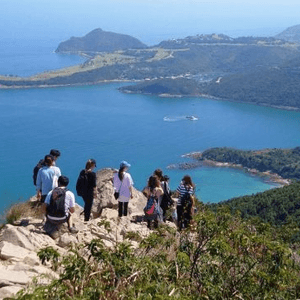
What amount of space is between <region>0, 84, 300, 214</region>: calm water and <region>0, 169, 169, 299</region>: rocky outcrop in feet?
97.5

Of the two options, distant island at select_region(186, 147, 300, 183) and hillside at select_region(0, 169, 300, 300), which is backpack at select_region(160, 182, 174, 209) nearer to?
hillside at select_region(0, 169, 300, 300)

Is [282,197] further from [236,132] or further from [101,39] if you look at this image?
[101,39]

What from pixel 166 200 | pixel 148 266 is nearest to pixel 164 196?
pixel 166 200

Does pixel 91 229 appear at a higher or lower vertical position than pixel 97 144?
higher

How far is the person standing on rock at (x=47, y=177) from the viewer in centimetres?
482

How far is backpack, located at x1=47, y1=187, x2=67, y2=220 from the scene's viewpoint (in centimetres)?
425

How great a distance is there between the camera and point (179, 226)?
513cm

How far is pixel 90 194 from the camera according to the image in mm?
5184

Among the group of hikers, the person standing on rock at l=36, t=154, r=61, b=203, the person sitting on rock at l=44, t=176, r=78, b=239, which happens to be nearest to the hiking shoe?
the group of hikers

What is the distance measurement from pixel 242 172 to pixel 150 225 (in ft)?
132

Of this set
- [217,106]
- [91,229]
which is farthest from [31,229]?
Answer: [217,106]

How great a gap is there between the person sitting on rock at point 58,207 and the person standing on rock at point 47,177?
0.52 meters

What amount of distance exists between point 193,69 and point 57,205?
95867 mm

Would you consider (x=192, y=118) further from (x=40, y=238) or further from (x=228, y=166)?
(x=40, y=238)
